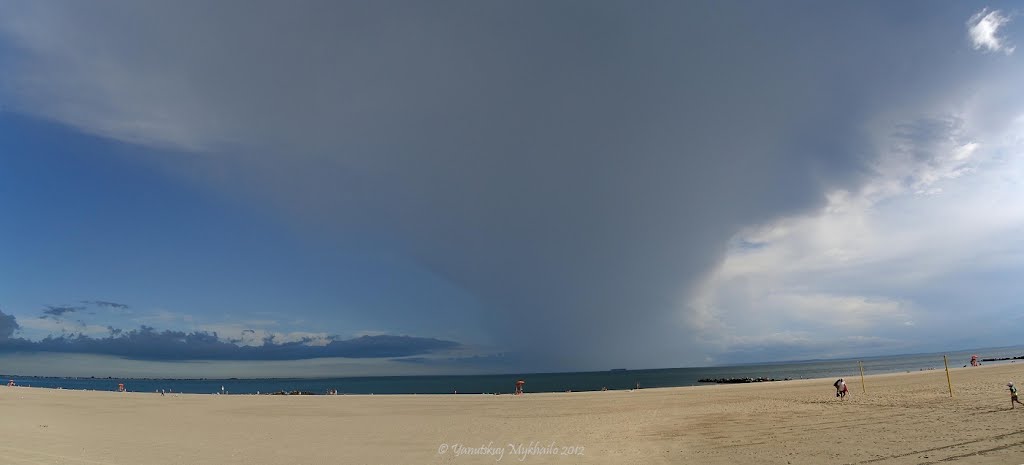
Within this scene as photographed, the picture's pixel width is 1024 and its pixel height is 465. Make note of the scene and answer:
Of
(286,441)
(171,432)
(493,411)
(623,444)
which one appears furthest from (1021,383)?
(171,432)

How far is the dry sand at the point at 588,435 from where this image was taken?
51.0 ft

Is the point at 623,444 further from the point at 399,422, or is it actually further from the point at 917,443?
the point at 399,422

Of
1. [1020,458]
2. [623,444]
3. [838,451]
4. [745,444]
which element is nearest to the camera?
[1020,458]

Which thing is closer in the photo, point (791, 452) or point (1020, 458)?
point (1020, 458)

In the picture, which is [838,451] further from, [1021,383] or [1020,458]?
[1021,383]

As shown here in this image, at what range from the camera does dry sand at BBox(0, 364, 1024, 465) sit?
15539mm

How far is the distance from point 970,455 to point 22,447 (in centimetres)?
3142

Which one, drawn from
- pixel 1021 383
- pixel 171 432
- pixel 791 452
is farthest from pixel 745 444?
pixel 1021 383

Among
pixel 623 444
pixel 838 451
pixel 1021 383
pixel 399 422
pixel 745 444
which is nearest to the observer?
pixel 838 451

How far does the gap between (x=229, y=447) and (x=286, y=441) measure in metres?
2.35

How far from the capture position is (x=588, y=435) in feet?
69.8

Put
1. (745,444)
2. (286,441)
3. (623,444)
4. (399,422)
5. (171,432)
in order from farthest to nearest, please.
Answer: (399,422)
(171,432)
(286,441)
(623,444)
(745,444)

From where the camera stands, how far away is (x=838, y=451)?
15.1 metres

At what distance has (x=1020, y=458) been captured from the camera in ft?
41.5
